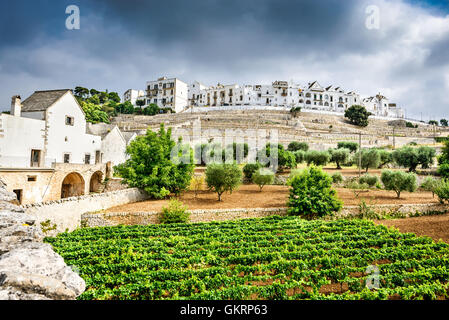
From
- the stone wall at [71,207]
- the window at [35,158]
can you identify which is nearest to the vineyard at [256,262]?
the stone wall at [71,207]

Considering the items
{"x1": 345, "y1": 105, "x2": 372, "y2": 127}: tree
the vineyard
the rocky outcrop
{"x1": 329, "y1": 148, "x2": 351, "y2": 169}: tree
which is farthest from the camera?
{"x1": 345, "y1": 105, "x2": 372, "y2": 127}: tree

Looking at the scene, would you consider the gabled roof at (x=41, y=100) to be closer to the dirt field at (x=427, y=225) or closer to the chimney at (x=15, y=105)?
the chimney at (x=15, y=105)

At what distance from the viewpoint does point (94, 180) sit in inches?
1064

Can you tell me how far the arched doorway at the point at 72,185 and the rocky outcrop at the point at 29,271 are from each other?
52.0 ft

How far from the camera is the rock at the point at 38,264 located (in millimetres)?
Result: 5887

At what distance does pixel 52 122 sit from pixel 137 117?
2222 inches

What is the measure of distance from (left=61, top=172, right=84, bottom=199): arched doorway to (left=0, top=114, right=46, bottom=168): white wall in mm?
4136

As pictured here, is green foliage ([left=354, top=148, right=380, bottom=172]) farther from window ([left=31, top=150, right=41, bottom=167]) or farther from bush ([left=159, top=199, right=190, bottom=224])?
window ([left=31, top=150, right=41, bottom=167])

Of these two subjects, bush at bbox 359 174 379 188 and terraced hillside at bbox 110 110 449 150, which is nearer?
bush at bbox 359 174 379 188

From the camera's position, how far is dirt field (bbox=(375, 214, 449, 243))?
1376 cm

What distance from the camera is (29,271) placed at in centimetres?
594

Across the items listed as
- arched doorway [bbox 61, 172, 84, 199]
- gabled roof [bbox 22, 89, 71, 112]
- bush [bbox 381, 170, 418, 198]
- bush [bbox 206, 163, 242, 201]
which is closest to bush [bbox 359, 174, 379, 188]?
bush [bbox 381, 170, 418, 198]
